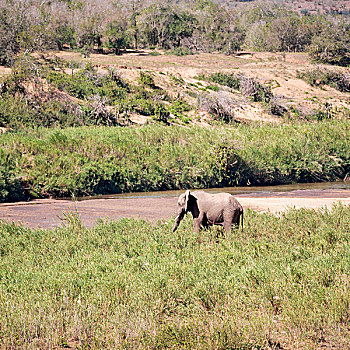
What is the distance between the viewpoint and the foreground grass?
5.92m

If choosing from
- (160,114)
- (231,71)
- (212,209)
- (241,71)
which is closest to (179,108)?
(160,114)

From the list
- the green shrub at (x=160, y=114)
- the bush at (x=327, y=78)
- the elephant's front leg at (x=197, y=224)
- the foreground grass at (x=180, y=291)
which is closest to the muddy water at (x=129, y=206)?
the elephant's front leg at (x=197, y=224)

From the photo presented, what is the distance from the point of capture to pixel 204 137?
2917 centimetres

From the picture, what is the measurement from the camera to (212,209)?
10703 millimetres

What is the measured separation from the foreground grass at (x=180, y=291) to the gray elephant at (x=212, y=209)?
0.33 metres

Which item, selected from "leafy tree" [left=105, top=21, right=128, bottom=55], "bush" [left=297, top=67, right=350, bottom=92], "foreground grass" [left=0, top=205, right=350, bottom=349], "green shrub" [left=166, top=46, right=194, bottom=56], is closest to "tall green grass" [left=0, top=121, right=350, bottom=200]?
"foreground grass" [left=0, top=205, right=350, bottom=349]

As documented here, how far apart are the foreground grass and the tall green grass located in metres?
14.1

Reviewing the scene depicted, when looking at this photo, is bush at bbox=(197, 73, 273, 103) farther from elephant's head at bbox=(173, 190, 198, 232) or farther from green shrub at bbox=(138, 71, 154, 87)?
elephant's head at bbox=(173, 190, 198, 232)

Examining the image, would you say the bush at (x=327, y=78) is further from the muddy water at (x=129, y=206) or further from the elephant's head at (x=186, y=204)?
the elephant's head at (x=186, y=204)

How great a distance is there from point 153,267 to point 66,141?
19.4 metres

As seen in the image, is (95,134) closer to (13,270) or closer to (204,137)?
(204,137)

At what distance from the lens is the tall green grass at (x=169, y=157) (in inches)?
973

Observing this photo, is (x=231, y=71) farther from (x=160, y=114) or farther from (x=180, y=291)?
(x=180, y=291)

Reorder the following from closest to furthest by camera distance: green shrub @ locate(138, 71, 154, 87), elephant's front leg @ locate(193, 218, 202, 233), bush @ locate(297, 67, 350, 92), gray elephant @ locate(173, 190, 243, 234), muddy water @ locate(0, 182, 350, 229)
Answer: gray elephant @ locate(173, 190, 243, 234) → elephant's front leg @ locate(193, 218, 202, 233) → muddy water @ locate(0, 182, 350, 229) → green shrub @ locate(138, 71, 154, 87) → bush @ locate(297, 67, 350, 92)
